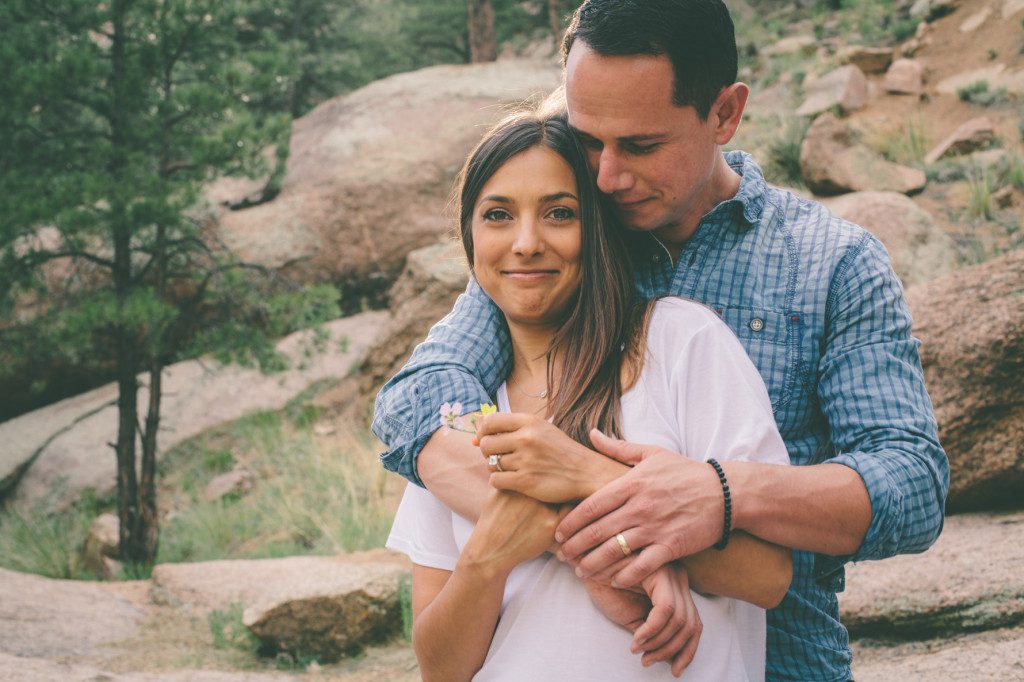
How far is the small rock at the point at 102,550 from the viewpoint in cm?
700

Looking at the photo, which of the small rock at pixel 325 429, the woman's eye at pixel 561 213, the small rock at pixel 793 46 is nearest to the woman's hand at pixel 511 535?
the woman's eye at pixel 561 213

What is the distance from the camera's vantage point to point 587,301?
6.57 feet

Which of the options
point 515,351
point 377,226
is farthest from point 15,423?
point 515,351

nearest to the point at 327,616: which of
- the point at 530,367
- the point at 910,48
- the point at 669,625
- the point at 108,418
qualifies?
the point at 530,367

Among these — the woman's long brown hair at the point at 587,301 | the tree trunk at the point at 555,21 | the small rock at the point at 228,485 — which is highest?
the tree trunk at the point at 555,21

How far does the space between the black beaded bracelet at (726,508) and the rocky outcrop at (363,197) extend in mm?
8742

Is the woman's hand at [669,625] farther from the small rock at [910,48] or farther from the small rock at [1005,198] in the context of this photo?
the small rock at [910,48]

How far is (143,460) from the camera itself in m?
7.11

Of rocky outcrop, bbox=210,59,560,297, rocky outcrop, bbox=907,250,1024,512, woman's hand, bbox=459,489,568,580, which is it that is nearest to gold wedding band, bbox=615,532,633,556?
woman's hand, bbox=459,489,568,580

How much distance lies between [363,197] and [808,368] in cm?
913

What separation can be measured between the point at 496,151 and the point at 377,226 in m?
8.77

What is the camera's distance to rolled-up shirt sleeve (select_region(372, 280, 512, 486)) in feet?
6.34

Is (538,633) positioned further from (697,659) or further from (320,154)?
(320,154)

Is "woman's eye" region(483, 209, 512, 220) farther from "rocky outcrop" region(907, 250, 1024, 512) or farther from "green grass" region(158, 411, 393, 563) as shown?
"green grass" region(158, 411, 393, 563)
